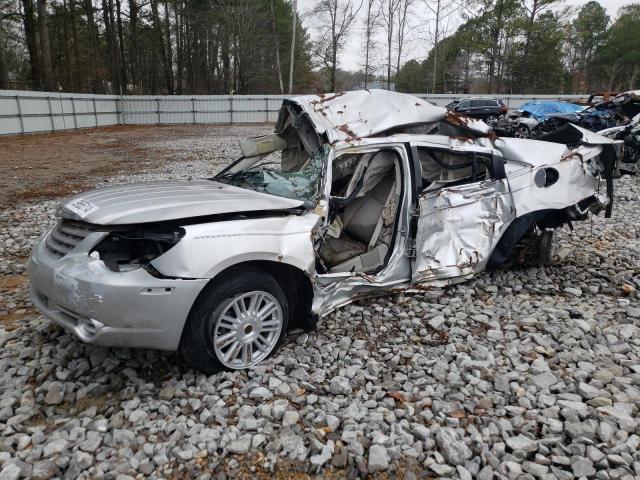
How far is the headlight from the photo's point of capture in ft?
8.61

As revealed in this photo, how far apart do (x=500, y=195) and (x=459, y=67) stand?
46.0 meters

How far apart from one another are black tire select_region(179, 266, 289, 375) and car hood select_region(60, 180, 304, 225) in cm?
43

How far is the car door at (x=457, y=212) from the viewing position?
3855 mm

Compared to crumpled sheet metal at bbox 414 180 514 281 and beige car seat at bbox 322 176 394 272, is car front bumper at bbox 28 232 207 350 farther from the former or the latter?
crumpled sheet metal at bbox 414 180 514 281

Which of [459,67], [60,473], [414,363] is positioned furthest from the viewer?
[459,67]

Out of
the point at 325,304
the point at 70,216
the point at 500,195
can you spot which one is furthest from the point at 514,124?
the point at 70,216

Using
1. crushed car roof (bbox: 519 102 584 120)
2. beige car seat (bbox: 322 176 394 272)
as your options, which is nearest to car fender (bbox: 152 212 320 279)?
beige car seat (bbox: 322 176 394 272)

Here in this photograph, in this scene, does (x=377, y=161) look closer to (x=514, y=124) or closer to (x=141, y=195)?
(x=141, y=195)

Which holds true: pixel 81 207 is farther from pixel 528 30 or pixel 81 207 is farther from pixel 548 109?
pixel 528 30

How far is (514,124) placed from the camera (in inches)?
659

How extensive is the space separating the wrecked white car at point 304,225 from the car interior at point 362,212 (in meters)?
0.01

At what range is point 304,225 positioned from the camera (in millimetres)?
3135

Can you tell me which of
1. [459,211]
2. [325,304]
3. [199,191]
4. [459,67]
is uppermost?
[459,67]

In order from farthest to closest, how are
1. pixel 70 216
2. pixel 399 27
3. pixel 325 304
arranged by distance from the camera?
pixel 399 27, pixel 325 304, pixel 70 216
